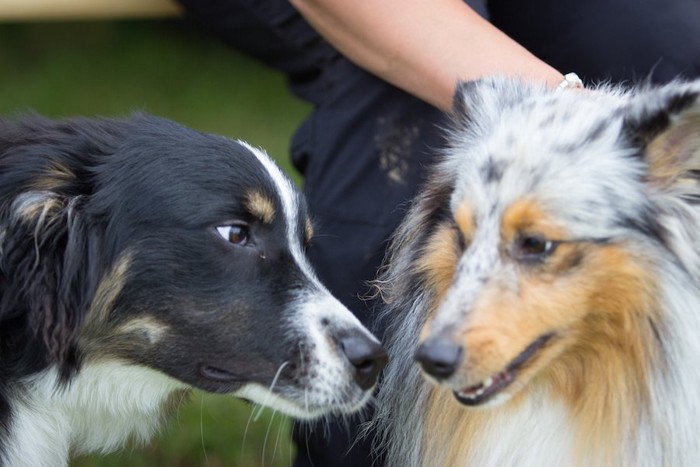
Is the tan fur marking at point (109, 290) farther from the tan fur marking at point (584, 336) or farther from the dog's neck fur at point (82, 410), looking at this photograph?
the tan fur marking at point (584, 336)

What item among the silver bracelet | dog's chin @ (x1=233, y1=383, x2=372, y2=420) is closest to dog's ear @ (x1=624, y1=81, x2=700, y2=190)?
the silver bracelet

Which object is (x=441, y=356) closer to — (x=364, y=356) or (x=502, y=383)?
(x=502, y=383)

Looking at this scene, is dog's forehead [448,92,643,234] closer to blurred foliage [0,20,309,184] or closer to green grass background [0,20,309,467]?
green grass background [0,20,309,467]

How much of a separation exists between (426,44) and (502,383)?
4.05 feet

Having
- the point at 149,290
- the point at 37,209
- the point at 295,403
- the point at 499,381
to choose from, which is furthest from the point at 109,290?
the point at 499,381

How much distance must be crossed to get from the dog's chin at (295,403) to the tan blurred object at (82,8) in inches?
90.8

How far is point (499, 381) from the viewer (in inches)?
108

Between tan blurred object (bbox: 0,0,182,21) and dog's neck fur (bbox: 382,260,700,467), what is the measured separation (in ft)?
8.66

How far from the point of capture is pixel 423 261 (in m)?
3.12

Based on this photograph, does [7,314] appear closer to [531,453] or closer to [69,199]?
[69,199]

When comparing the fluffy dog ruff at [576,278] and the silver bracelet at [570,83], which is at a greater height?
the silver bracelet at [570,83]

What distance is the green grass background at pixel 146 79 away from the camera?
8.50 meters

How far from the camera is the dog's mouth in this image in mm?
2715

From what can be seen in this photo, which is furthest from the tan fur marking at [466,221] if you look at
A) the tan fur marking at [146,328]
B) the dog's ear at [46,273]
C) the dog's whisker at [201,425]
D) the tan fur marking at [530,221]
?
the dog's whisker at [201,425]
